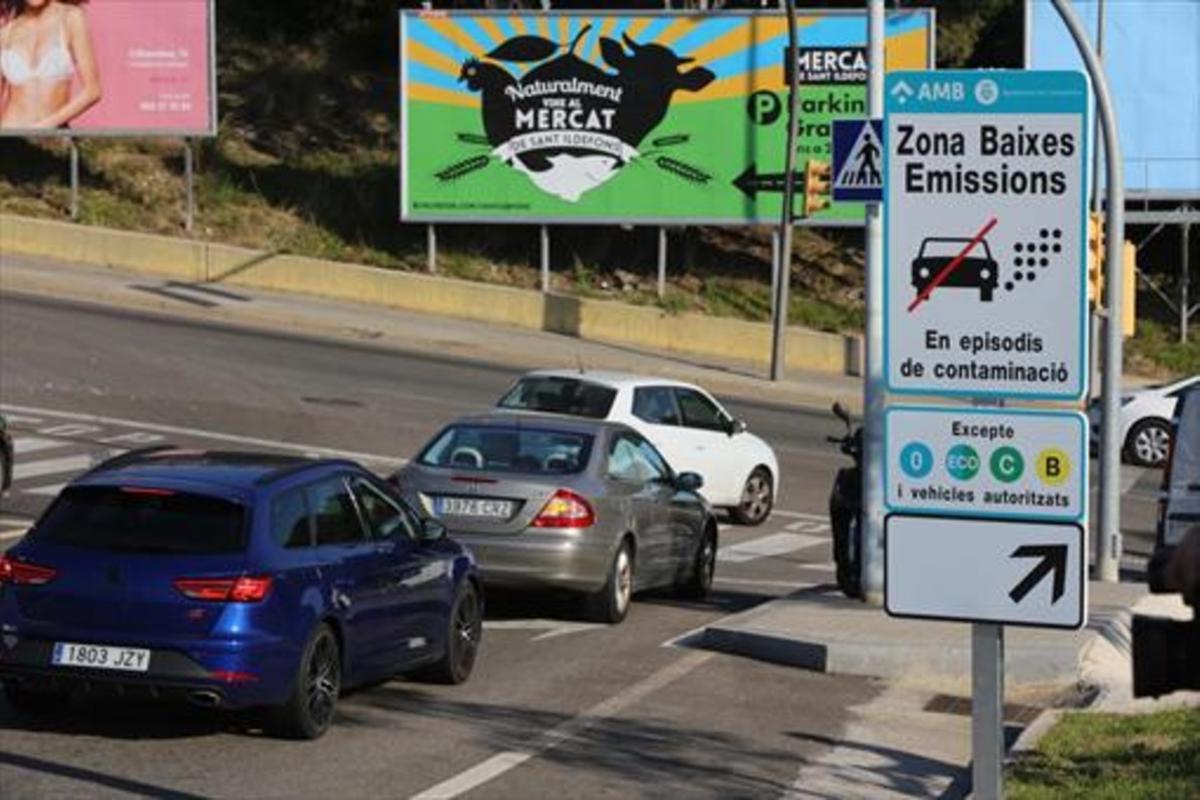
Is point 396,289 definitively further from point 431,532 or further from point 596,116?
point 431,532

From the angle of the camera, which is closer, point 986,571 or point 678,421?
point 986,571

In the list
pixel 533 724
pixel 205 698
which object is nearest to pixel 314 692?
pixel 205 698

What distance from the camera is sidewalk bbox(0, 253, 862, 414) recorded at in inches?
1459

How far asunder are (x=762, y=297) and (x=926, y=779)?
114 feet

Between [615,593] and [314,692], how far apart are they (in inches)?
192

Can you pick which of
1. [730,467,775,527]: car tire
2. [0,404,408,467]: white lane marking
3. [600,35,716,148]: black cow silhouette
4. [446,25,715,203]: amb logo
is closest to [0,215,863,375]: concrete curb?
[446,25,715,203]: amb logo

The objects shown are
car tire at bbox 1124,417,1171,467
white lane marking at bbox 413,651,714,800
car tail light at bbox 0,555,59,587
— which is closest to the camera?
white lane marking at bbox 413,651,714,800

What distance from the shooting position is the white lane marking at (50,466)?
2207cm

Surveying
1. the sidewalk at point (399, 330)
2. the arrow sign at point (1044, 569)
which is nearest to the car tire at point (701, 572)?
the arrow sign at point (1044, 569)

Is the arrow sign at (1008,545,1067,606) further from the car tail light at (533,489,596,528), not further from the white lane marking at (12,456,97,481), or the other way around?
the white lane marking at (12,456,97,481)

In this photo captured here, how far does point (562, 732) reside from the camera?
1083cm

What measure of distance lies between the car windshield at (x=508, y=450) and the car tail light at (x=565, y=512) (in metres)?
0.36

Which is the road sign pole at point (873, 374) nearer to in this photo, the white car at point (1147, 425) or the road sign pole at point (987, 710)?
the road sign pole at point (987, 710)

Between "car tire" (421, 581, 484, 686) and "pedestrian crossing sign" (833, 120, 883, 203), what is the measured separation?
4.11 metres
